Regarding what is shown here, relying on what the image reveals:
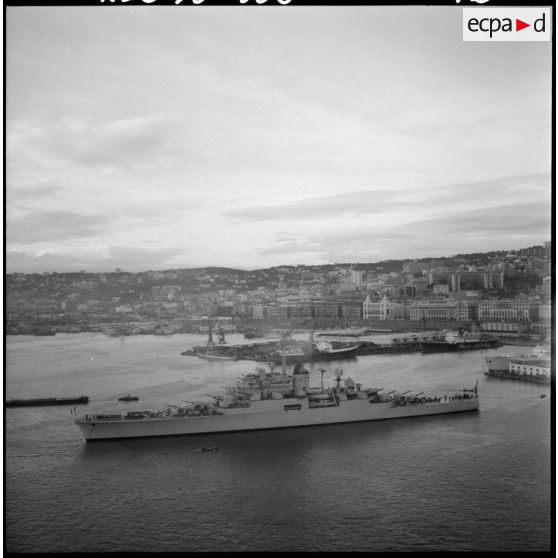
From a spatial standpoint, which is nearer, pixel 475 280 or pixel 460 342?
pixel 475 280

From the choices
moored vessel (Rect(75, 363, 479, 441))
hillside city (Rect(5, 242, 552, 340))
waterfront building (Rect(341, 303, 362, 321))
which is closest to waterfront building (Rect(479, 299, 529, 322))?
hillside city (Rect(5, 242, 552, 340))

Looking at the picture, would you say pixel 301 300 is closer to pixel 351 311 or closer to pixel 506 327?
pixel 351 311

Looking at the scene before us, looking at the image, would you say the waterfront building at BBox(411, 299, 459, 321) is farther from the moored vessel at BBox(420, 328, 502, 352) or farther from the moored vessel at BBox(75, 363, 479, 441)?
the moored vessel at BBox(75, 363, 479, 441)

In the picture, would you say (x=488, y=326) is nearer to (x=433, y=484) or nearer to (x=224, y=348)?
(x=224, y=348)

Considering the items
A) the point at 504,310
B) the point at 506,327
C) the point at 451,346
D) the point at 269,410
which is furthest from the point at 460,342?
the point at 269,410

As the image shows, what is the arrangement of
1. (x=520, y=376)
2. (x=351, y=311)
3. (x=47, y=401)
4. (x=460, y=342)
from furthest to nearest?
(x=460, y=342), (x=351, y=311), (x=520, y=376), (x=47, y=401)

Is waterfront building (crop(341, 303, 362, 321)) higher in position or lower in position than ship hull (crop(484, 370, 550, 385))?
higher
